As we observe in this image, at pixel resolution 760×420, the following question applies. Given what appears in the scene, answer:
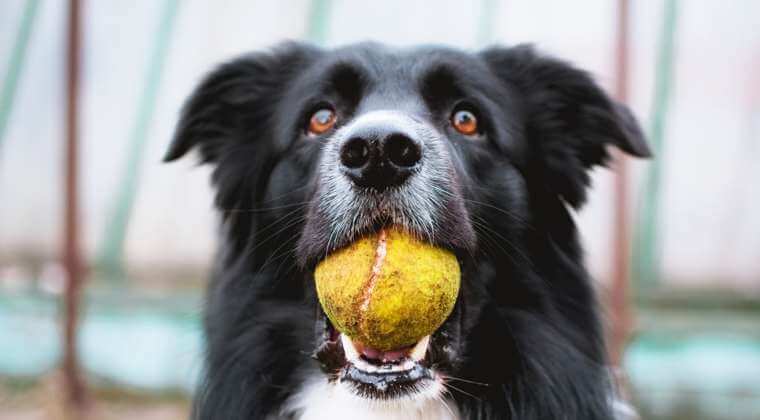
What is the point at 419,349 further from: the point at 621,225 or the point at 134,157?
the point at 134,157

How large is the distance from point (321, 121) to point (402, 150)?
1.92 feet

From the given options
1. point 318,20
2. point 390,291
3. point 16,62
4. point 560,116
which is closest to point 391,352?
point 390,291

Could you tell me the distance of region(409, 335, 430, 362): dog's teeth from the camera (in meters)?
2.10

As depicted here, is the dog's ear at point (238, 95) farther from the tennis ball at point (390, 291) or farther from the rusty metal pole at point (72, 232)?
the rusty metal pole at point (72, 232)

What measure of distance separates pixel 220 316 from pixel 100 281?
3.07 metres

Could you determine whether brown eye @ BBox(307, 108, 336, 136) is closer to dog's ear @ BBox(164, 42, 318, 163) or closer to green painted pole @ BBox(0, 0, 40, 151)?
dog's ear @ BBox(164, 42, 318, 163)

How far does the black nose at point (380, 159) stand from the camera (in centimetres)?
202

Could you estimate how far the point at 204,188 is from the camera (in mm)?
5445

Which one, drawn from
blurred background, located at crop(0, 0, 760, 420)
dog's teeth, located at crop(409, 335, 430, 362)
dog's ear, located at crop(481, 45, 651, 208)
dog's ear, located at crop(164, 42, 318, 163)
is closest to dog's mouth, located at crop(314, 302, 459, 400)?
dog's teeth, located at crop(409, 335, 430, 362)

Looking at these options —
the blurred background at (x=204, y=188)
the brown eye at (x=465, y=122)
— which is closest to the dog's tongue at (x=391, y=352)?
the brown eye at (x=465, y=122)

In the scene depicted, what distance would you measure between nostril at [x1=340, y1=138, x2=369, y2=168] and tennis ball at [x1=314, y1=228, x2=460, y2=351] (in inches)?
8.2

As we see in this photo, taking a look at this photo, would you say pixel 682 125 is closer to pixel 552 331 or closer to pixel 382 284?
pixel 552 331

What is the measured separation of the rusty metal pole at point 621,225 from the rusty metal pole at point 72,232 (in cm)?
320

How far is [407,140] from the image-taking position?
2.06m
